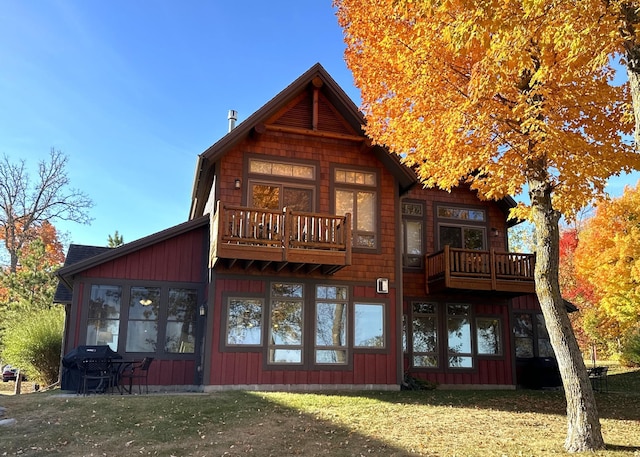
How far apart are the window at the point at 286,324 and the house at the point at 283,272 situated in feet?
0.08

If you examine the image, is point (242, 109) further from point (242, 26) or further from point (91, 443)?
point (91, 443)

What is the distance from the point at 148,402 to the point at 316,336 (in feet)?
14.4

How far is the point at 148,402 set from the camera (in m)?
9.90

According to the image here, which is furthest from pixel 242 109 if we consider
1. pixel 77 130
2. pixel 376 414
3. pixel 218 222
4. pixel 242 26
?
pixel 77 130

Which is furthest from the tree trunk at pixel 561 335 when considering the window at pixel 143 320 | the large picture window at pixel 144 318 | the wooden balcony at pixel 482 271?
the window at pixel 143 320

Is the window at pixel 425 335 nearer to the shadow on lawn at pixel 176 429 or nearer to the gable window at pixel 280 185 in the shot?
the gable window at pixel 280 185

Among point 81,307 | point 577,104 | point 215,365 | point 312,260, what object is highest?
point 577,104

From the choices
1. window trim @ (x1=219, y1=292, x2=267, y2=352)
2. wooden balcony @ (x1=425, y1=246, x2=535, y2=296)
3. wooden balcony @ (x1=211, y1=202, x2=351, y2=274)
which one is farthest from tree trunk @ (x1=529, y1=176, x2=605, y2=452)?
window trim @ (x1=219, y1=292, x2=267, y2=352)

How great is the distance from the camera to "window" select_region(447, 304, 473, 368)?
1559 cm

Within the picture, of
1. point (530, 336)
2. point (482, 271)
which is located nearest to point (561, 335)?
point (482, 271)

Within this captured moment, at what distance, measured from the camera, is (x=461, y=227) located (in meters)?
16.8

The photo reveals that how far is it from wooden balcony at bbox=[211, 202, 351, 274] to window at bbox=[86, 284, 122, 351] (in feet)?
9.37

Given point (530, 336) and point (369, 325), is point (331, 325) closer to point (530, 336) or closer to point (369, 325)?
point (369, 325)

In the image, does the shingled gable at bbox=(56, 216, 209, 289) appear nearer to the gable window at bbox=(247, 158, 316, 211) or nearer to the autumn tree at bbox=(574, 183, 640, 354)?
the gable window at bbox=(247, 158, 316, 211)
